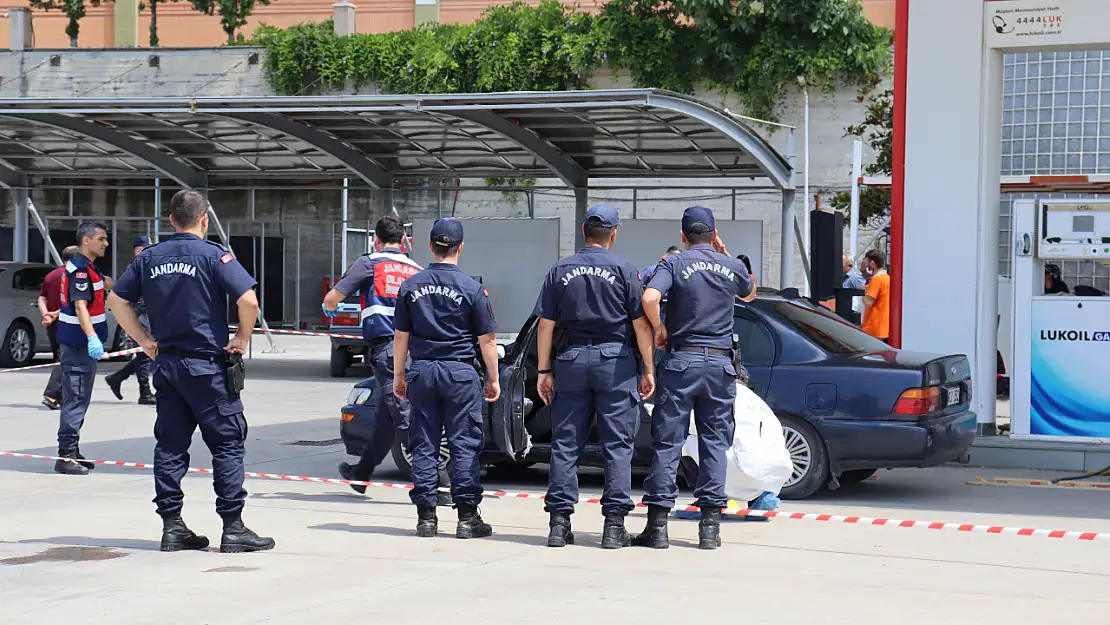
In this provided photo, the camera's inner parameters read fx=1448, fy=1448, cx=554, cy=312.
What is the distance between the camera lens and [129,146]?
→ 23.1m

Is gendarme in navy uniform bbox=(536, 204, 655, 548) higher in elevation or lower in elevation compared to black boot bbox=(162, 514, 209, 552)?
higher

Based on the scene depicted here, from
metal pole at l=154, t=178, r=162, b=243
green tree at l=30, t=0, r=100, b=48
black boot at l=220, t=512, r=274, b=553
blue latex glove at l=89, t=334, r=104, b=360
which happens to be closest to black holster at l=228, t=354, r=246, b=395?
black boot at l=220, t=512, r=274, b=553

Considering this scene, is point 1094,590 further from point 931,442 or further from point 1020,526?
point 931,442

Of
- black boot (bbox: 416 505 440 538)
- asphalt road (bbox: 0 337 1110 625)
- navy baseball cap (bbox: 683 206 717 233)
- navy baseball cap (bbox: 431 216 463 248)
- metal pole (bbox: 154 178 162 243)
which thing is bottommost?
asphalt road (bbox: 0 337 1110 625)

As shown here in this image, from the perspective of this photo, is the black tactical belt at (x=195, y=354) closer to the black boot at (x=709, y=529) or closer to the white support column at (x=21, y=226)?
the black boot at (x=709, y=529)

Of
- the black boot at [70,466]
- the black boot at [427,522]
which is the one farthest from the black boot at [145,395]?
the black boot at [427,522]

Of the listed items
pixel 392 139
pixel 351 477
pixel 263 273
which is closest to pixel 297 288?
pixel 263 273

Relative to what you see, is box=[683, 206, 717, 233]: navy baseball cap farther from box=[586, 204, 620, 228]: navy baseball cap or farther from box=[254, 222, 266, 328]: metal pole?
box=[254, 222, 266, 328]: metal pole

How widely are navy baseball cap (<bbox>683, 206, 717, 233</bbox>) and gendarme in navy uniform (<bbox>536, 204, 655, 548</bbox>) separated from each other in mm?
522

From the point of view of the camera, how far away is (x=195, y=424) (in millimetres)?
7355

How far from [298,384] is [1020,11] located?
11265 mm

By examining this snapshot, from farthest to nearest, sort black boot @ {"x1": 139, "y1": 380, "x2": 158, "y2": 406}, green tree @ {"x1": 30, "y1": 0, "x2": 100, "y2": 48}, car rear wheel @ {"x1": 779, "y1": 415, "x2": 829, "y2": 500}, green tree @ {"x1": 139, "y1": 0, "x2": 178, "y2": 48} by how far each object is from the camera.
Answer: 1. green tree @ {"x1": 30, "y1": 0, "x2": 100, "y2": 48}
2. green tree @ {"x1": 139, "y1": 0, "x2": 178, "y2": 48}
3. black boot @ {"x1": 139, "y1": 380, "x2": 158, "y2": 406}
4. car rear wheel @ {"x1": 779, "y1": 415, "x2": 829, "y2": 500}

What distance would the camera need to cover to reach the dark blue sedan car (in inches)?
359

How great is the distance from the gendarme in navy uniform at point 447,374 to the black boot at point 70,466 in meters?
3.69
